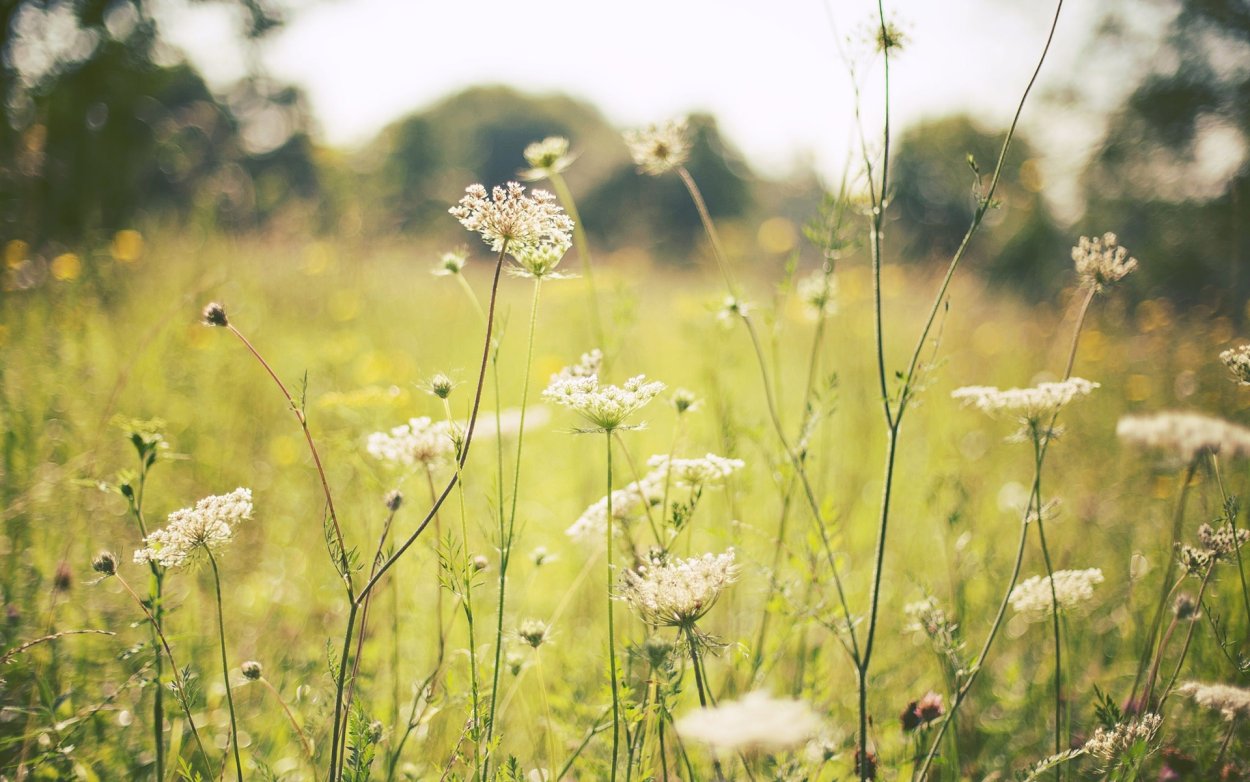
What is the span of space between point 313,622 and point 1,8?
9.01 m

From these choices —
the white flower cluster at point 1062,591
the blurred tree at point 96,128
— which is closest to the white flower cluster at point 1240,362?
the white flower cluster at point 1062,591

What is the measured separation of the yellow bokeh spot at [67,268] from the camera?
3.98m

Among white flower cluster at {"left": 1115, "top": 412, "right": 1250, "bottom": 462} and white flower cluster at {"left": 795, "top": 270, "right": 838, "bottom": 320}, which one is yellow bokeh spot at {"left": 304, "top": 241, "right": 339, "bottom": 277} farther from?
white flower cluster at {"left": 1115, "top": 412, "right": 1250, "bottom": 462}

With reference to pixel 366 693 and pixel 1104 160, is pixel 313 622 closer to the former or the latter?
pixel 366 693

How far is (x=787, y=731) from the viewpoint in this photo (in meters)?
0.84

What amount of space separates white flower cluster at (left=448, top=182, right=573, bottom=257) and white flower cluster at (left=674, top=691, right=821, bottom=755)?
81cm

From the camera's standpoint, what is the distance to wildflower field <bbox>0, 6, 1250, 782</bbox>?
1.21 m

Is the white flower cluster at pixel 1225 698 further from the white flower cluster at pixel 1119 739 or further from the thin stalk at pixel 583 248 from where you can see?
the thin stalk at pixel 583 248

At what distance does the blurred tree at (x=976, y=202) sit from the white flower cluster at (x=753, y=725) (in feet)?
2.94

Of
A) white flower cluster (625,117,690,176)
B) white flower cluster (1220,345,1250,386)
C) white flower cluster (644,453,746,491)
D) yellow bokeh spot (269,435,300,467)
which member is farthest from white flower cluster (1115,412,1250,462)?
yellow bokeh spot (269,435,300,467)

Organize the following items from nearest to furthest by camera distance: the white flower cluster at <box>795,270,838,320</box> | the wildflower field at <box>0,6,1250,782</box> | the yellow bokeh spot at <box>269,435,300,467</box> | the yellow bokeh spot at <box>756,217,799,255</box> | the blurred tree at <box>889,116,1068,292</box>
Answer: the wildflower field at <box>0,6,1250,782</box>, the white flower cluster at <box>795,270,838,320</box>, the yellow bokeh spot at <box>269,435,300,467</box>, the blurred tree at <box>889,116,1068,292</box>, the yellow bokeh spot at <box>756,217,799,255</box>

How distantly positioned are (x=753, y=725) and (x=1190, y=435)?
1470mm

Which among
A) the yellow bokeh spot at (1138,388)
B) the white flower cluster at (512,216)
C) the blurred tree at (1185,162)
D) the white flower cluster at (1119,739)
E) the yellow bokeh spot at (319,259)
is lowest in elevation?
the white flower cluster at (1119,739)

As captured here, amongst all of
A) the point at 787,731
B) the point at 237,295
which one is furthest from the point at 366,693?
the point at 237,295
